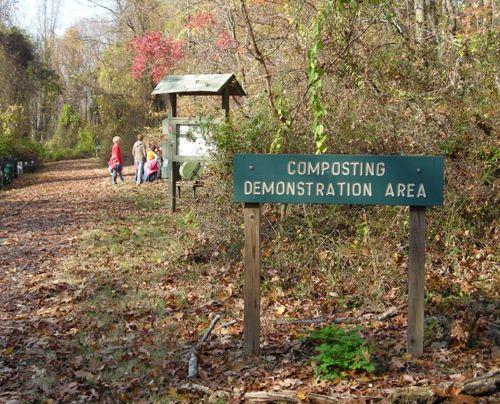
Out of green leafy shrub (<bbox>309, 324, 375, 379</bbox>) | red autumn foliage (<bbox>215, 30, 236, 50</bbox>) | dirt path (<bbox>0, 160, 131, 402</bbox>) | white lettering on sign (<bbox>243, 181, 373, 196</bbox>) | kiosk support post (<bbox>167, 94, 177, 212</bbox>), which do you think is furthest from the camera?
red autumn foliage (<bbox>215, 30, 236, 50</bbox>)

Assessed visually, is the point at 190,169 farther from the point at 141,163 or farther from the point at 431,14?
the point at 141,163

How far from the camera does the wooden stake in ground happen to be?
5535 mm

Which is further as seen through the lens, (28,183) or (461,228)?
(28,183)

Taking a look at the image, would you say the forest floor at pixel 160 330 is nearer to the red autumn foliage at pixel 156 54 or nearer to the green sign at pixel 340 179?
the green sign at pixel 340 179

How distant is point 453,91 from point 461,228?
2074 millimetres

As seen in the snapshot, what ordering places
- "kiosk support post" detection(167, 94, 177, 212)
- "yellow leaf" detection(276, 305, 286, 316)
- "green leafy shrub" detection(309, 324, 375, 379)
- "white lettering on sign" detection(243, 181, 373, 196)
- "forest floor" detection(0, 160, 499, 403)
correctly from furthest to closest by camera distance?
"kiosk support post" detection(167, 94, 177, 212)
"yellow leaf" detection(276, 305, 286, 316)
"white lettering on sign" detection(243, 181, 373, 196)
"forest floor" detection(0, 160, 499, 403)
"green leafy shrub" detection(309, 324, 375, 379)

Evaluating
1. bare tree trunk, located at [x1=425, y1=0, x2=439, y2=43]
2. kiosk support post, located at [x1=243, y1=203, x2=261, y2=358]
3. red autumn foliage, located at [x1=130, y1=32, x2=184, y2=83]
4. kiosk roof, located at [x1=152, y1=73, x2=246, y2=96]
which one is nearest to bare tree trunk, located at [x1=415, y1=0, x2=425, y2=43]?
bare tree trunk, located at [x1=425, y1=0, x2=439, y2=43]

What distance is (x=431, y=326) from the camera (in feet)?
20.5

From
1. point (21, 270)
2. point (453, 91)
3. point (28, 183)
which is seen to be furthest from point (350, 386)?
point (28, 183)

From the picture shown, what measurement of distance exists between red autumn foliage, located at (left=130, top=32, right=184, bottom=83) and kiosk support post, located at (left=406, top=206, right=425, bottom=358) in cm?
2320

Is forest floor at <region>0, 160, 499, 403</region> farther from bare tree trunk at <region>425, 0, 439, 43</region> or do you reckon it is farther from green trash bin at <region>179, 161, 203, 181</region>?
bare tree trunk at <region>425, 0, 439, 43</region>

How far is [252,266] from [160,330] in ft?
5.92

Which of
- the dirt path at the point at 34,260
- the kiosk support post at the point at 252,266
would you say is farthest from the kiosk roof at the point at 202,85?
the kiosk support post at the point at 252,266

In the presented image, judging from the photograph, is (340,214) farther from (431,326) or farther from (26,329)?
(26,329)
